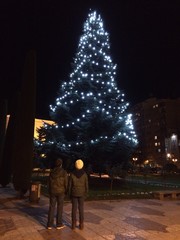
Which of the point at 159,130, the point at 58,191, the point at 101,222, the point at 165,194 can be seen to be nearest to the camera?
the point at 58,191

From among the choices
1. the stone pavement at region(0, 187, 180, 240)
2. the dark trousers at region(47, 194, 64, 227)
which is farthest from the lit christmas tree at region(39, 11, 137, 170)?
the dark trousers at region(47, 194, 64, 227)

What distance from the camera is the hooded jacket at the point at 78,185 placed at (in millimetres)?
7340

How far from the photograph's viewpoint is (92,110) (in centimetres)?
1902

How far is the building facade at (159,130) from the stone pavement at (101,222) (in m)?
75.6

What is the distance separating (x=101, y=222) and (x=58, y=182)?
6.77 feet

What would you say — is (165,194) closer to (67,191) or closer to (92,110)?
(92,110)

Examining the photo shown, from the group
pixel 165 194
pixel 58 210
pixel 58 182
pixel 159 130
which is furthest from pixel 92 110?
pixel 159 130

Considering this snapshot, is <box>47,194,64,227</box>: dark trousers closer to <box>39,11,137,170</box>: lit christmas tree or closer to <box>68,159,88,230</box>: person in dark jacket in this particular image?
<box>68,159,88,230</box>: person in dark jacket

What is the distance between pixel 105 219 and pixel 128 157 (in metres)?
11.0

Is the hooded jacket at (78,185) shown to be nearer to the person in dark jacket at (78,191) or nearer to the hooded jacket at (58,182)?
the person in dark jacket at (78,191)

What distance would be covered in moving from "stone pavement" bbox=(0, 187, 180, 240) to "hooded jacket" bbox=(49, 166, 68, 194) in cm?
102

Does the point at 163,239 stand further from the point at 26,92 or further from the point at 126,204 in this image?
the point at 26,92

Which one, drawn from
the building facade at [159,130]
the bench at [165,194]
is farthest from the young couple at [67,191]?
the building facade at [159,130]

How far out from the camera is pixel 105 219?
878 centimetres
